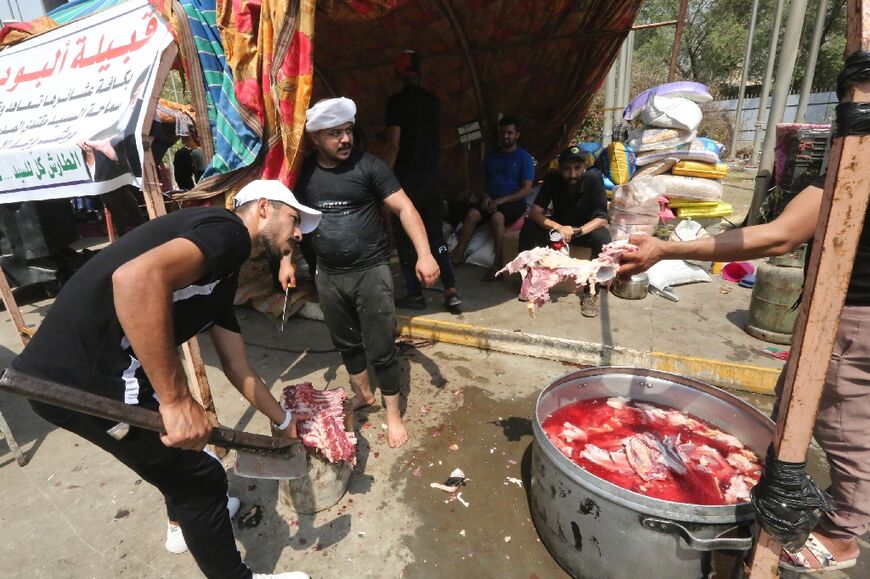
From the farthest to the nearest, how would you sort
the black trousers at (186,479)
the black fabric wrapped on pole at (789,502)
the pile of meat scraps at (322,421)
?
the pile of meat scraps at (322,421)
the black trousers at (186,479)
the black fabric wrapped on pole at (789,502)

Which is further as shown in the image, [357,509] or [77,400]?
[357,509]

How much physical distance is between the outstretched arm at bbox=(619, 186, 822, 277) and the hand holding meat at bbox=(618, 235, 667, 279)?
0.05 metres

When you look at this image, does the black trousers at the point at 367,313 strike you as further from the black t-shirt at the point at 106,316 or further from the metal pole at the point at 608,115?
the metal pole at the point at 608,115

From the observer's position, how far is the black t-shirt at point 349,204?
3.06 metres

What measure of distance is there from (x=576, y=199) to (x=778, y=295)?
7.53 ft

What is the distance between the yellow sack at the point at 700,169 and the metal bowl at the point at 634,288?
106 inches

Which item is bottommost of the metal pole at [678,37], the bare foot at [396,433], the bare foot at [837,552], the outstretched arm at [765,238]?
the bare foot at [396,433]

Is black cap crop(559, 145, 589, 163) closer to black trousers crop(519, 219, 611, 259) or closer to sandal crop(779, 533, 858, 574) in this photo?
black trousers crop(519, 219, 611, 259)

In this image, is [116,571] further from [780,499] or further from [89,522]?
[780,499]

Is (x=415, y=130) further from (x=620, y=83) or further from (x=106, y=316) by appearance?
(x=620, y=83)

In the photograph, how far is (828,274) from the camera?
1360mm

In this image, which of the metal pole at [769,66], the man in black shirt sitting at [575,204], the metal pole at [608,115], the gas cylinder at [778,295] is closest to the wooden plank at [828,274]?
the gas cylinder at [778,295]

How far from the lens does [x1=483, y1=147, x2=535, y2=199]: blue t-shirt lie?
6.04 metres

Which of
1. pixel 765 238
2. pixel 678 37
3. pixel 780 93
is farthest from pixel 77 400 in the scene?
pixel 678 37
